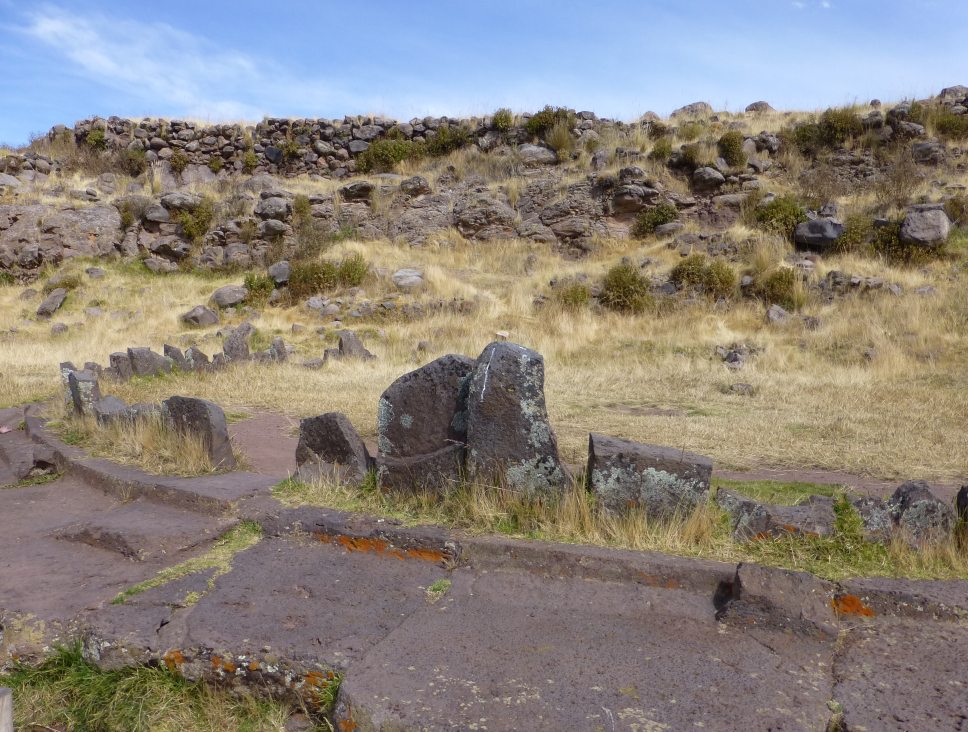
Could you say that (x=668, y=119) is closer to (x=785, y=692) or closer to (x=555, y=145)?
(x=555, y=145)

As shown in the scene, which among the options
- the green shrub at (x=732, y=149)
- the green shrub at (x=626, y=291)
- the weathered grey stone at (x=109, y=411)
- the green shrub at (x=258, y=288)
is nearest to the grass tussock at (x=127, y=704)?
the weathered grey stone at (x=109, y=411)

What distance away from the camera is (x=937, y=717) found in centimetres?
281

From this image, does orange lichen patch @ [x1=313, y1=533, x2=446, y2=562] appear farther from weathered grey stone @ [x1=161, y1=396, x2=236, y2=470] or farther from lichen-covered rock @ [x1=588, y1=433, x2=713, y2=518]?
Answer: weathered grey stone @ [x1=161, y1=396, x2=236, y2=470]

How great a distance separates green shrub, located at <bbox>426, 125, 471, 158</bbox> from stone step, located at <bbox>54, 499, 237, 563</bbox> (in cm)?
2171

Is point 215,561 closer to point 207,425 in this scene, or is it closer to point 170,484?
point 170,484

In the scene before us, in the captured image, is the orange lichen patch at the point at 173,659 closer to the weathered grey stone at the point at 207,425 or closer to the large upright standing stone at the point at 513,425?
the large upright standing stone at the point at 513,425

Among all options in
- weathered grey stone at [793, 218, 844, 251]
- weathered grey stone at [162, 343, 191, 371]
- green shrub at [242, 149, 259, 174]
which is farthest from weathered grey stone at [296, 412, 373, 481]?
green shrub at [242, 149, 259, 174]

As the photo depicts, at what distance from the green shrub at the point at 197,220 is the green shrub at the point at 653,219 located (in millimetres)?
12440

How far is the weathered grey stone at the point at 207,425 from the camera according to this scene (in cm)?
609

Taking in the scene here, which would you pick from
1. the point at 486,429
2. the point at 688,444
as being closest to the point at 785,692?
the point at 486,429

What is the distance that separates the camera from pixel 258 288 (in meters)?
18.7

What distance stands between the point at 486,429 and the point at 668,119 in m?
23.2

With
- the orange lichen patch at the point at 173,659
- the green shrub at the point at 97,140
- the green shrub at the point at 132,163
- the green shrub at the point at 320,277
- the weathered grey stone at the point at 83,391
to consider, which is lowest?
the orange lichen patch at the point at 173,659

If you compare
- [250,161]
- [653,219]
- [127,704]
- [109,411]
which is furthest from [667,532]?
[250,161]
